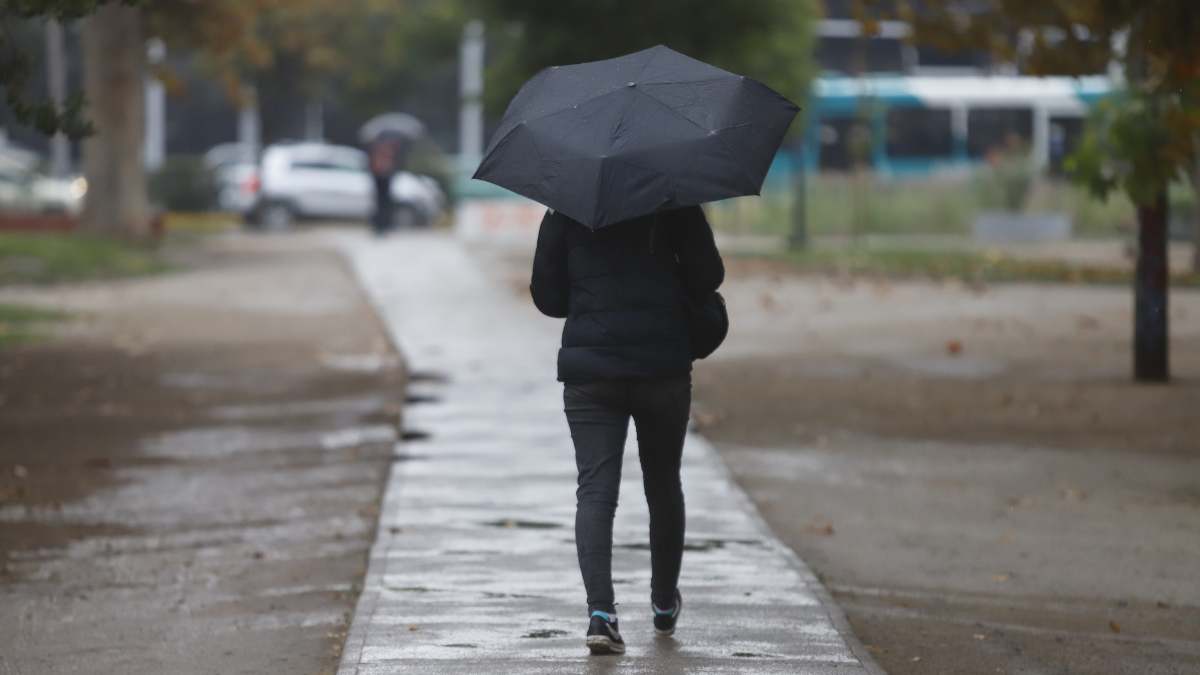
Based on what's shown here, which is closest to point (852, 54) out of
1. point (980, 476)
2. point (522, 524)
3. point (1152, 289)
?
point (1152, 289)

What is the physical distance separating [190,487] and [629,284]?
506 cm

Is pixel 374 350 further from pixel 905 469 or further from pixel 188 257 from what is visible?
pixel 188 257

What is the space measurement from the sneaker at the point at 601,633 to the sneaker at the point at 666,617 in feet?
1.40

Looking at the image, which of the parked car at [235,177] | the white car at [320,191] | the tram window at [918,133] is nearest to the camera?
the white car at [320,191]

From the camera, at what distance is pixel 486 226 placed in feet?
114

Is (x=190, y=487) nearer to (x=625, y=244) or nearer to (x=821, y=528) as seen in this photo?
(x=821, y=528)

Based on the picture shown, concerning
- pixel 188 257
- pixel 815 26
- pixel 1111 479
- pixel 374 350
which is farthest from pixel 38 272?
pixel 1111 479

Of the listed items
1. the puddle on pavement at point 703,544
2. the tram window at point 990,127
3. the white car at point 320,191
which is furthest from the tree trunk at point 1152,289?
the tram window at point 990,127

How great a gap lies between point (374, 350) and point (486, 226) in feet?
59.1

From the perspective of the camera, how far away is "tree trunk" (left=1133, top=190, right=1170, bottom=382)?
1394 centimetres

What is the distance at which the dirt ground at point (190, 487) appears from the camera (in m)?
7.29

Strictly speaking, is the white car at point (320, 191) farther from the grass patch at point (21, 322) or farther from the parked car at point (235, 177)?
the grass patch at point (21, 322)

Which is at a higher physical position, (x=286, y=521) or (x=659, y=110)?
(x=659, y=110)

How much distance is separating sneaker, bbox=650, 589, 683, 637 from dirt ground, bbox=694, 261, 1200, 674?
700 millimetres
